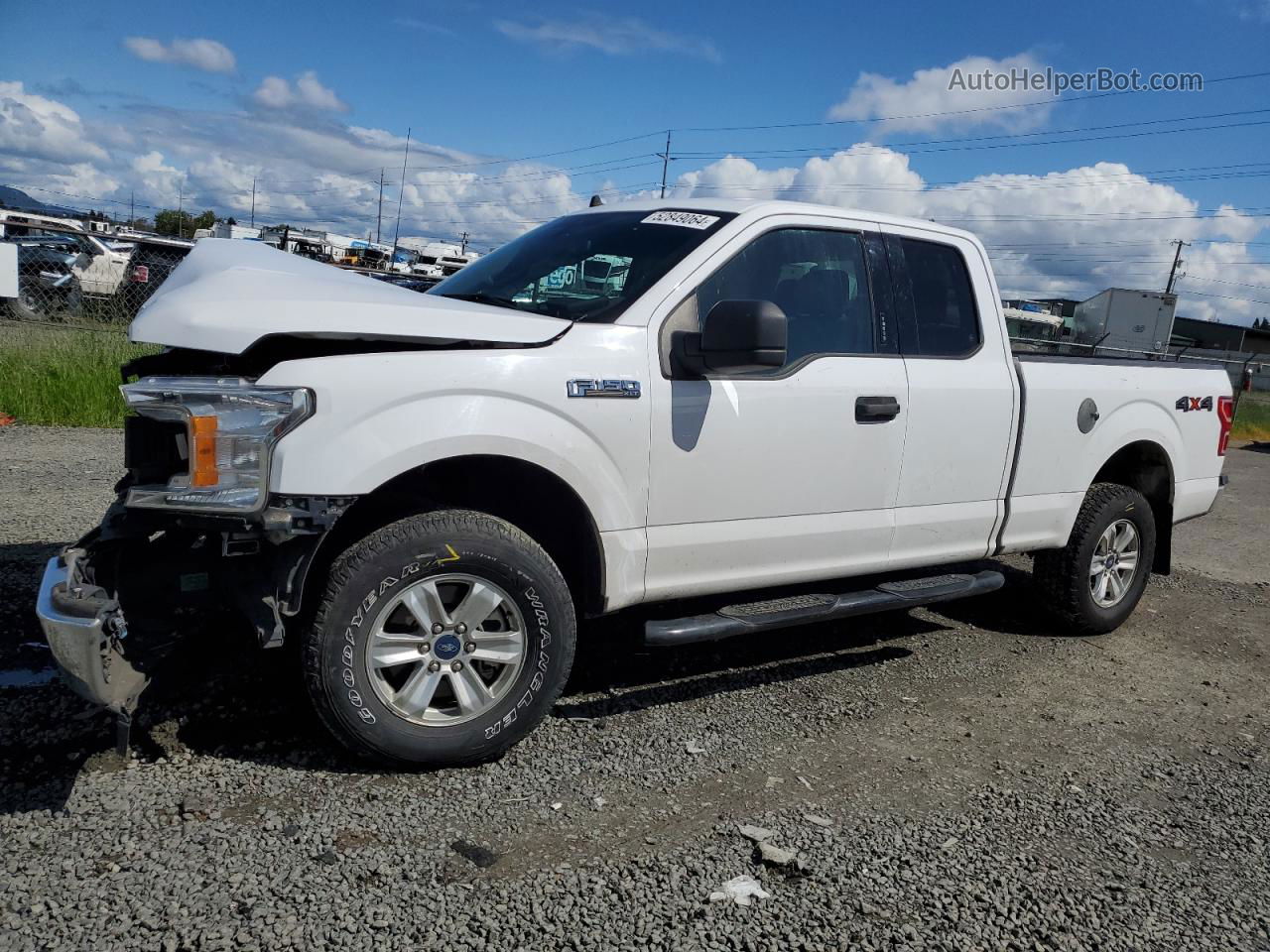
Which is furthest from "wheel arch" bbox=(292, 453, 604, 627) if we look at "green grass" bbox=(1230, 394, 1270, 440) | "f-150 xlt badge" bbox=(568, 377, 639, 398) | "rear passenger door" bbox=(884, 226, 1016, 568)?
"green grass" bbox=(1230, 394, 1270, 440)

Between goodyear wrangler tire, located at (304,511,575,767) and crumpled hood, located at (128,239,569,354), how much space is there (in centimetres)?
62

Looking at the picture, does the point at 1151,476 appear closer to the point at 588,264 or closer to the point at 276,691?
the point at 588,264

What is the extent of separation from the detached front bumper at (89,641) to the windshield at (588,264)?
71.4 inches

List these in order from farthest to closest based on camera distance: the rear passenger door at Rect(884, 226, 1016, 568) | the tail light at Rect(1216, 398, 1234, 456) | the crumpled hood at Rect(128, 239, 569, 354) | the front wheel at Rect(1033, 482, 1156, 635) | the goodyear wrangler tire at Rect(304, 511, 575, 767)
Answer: the tail light at Rect(1216, 398, 1234, 456) → the front wheel at Rect(1033, 482, 1156, 635) → the rear passenger door at Rect(884, 226, 1016, 568) → the goodyear wrangler tire at Rect(304, 511, 575, 767) → the crumpled hood at Rect(128, 239, 569, 354)

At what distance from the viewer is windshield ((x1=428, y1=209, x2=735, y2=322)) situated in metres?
3.89

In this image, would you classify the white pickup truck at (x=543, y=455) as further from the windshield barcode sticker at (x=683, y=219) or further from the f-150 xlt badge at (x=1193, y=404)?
the f-150 xlt badge at (x=1193, y=404)

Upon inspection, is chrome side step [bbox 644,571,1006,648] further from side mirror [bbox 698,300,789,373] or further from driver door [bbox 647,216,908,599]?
side mirror [bbox 698,300,789,373]

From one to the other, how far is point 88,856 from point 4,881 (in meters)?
0.20

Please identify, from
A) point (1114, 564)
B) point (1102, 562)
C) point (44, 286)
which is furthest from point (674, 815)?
point (44, 286)

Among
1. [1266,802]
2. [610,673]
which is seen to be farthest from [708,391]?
[1266,802]

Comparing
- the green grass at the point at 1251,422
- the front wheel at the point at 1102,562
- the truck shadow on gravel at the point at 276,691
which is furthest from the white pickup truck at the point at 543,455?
the green grass at the point at 1251,422

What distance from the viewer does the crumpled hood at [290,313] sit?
→ 306cm

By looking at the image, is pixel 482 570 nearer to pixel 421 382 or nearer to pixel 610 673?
pixel 421 382

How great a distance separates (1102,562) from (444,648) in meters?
3.89
